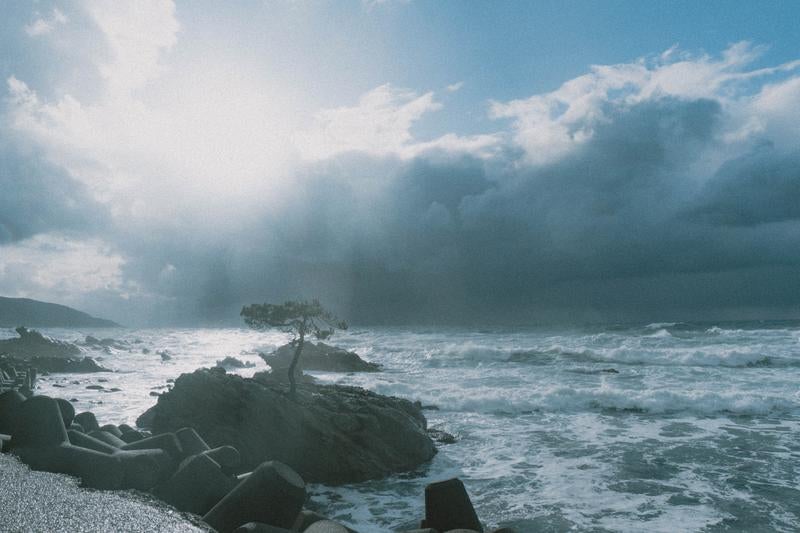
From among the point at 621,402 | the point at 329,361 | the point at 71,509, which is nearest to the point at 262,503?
the point at 71,509

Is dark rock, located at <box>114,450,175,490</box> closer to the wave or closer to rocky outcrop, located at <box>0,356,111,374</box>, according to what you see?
the wave

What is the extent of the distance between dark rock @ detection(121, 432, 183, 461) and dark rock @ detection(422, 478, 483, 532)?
6813 mm

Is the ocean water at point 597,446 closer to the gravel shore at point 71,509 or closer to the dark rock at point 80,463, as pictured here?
the dark rock at point 80,463

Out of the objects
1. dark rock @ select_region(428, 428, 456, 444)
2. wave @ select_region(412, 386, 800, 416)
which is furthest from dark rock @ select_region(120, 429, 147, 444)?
wave @ select_region(412, 386, 800, 416)

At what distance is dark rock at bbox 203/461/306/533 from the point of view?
8688 millimetres

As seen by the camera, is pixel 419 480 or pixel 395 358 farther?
pixel 395 358

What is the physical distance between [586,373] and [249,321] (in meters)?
29.5

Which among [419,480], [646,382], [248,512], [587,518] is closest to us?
[248,512]

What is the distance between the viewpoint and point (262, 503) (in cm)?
884

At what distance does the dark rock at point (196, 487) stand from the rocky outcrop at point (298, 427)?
594 centimetres

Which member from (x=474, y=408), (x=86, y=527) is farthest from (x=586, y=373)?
(x=86, y=527)

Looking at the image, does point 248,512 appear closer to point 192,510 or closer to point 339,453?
point 192,510

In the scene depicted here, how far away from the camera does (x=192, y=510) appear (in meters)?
9.73

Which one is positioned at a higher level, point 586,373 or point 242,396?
point 242,396
